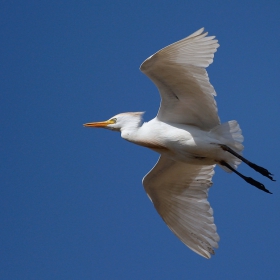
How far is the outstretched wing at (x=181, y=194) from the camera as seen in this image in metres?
8.48

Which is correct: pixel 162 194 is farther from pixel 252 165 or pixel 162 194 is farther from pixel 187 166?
pixel 252 165

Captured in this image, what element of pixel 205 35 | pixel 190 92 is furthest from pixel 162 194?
pixel 205 35

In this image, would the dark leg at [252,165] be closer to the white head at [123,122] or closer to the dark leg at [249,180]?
the dark leg at [249,180]

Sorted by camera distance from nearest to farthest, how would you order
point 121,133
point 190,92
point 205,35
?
point 205,35
point 190,92
point 121,133

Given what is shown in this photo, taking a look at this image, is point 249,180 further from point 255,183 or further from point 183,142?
point 183,142

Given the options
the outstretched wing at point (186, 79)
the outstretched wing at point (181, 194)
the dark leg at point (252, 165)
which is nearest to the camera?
the outstretched wing at point (186, 79)

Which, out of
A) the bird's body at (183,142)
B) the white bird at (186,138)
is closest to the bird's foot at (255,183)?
the white bird at (186,138)

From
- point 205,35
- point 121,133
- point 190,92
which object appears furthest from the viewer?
point 121,133

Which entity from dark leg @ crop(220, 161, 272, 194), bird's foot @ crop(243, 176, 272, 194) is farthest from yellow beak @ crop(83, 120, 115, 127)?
bird's foot @ crop(243, 176, 272, 194)

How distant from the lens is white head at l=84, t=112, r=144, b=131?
8188 mm

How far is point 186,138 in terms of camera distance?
7824 mm

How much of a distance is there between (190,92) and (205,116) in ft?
1.36

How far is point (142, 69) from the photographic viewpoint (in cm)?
736

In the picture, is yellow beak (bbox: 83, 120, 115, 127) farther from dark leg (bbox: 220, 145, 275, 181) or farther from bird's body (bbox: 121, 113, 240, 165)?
dark leg (bbox: 220, 145, 275, 181)
